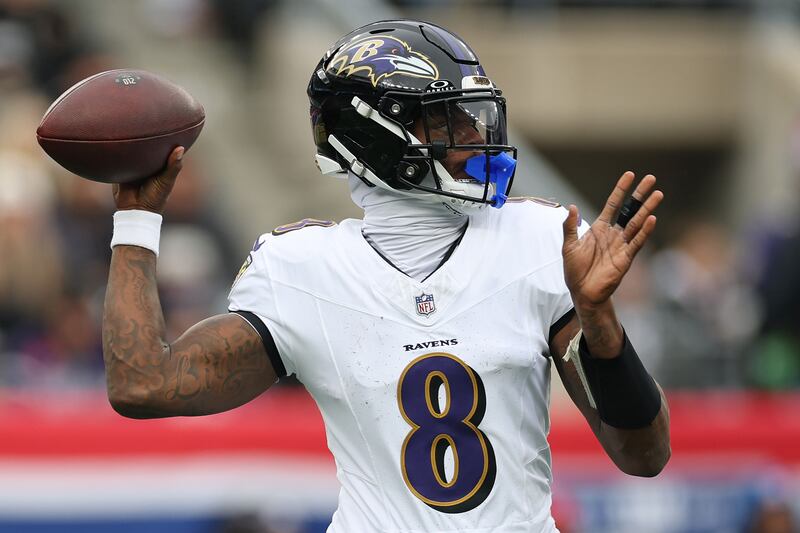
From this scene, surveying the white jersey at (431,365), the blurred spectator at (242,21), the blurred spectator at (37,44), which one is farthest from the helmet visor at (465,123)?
the blurred spectator at (242,21)

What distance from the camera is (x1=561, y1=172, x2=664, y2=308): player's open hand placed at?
3023 mm

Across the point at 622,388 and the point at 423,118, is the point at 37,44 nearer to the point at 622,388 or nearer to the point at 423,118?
the point at 423,118

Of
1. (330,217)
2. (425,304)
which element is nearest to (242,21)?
(330,217)

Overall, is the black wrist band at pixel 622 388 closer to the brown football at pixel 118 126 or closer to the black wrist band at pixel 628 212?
the black wrist band at pixel 628 212

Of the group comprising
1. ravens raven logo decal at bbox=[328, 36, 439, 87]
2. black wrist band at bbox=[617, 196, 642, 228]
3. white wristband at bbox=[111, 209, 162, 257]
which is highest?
ravens raven logo decal at bbox=[328, 36, 439, 87]

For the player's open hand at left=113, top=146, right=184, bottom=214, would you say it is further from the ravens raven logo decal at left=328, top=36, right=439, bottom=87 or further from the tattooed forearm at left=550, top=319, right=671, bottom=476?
the tattooed forearm at left=550, top=319, right=671, bottom=476

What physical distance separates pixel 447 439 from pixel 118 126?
3.41ft

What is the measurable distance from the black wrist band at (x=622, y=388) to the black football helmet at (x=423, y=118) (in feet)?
1.55

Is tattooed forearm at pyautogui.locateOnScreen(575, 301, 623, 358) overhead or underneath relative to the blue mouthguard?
underneath

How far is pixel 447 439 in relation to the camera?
320 cm

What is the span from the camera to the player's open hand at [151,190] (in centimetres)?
334

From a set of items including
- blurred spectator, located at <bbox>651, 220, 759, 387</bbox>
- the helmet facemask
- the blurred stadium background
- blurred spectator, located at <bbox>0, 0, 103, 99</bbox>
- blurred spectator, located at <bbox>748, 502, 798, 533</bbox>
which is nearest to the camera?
the helmet facemask

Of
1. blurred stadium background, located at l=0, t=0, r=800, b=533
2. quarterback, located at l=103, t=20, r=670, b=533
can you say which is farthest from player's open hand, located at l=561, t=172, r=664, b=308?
blurred stadium background, located at l=0, t=0, r=800, b=533

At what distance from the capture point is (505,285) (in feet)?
10.7
